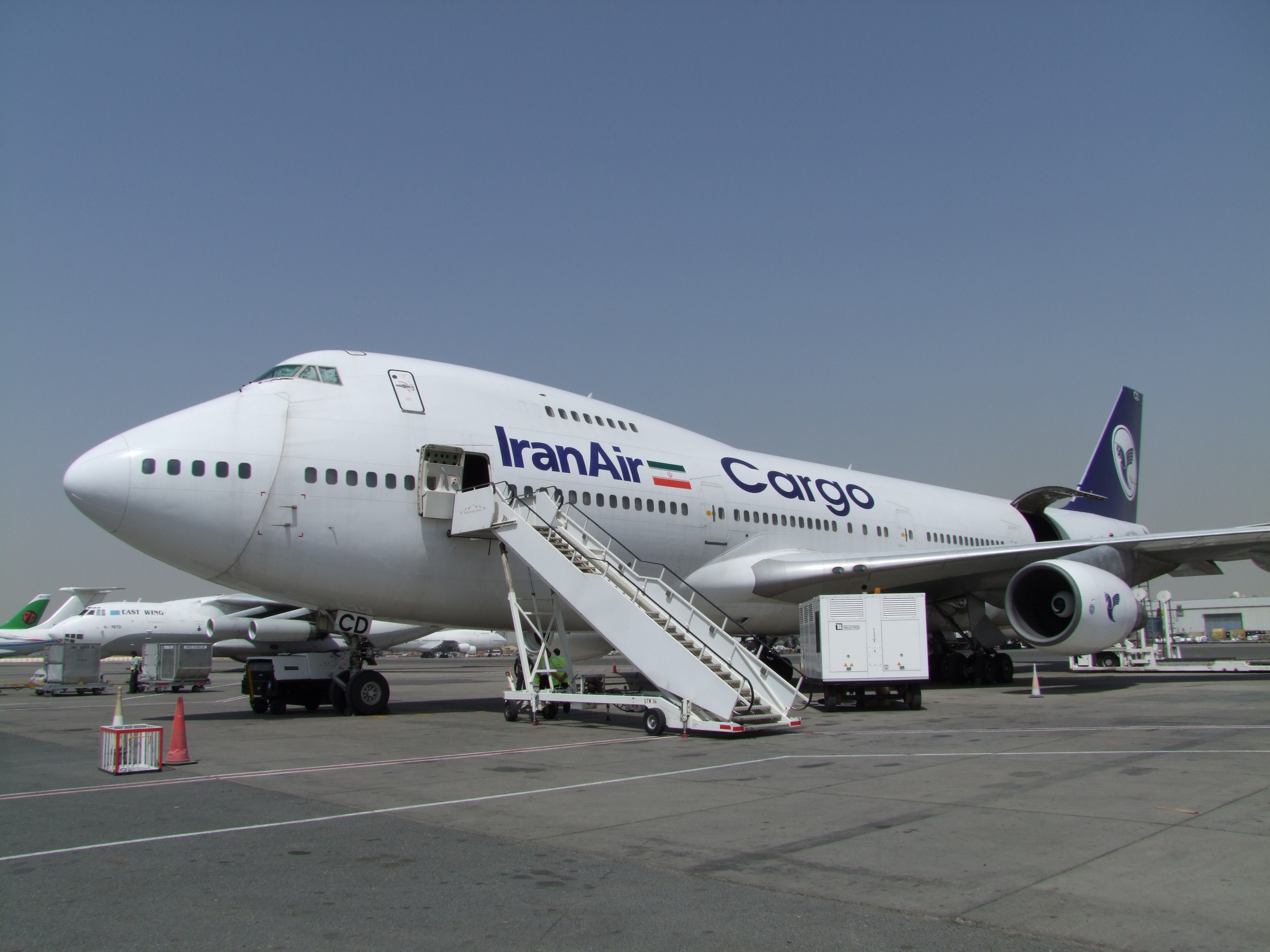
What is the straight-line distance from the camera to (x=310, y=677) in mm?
14789

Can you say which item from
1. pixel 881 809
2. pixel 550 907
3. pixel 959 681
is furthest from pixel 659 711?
pixel 959 681

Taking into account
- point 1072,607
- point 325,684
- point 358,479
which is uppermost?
point 358,479

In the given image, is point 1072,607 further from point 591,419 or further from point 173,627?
point 173,627

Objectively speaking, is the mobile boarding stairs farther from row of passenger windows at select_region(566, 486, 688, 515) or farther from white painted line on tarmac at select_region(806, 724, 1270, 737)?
white painted line on tarmac at select_region(806, 724, 1270, 737)

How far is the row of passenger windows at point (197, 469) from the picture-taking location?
12055 mm

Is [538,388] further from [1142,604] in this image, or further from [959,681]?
[1142,604]

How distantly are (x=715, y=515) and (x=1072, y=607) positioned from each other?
24.6 feet

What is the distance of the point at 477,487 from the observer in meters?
14.7

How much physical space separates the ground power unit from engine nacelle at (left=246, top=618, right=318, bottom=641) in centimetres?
2163

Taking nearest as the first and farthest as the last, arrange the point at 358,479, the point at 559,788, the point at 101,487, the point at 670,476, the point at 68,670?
the point at 559,788 → the point at 101,487 → the point at 358,479 → the point at 670,476 → the point at 68,670

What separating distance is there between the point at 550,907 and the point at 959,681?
19.5 meters

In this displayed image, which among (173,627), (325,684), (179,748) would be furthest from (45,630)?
(179,748)

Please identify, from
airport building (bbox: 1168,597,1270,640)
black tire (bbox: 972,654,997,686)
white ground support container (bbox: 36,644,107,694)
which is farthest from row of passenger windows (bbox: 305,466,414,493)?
airport building (bbox: 1168,597,1270,640)

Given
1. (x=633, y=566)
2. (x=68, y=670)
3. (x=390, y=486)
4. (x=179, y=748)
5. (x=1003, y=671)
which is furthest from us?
(x=68, y=670)
